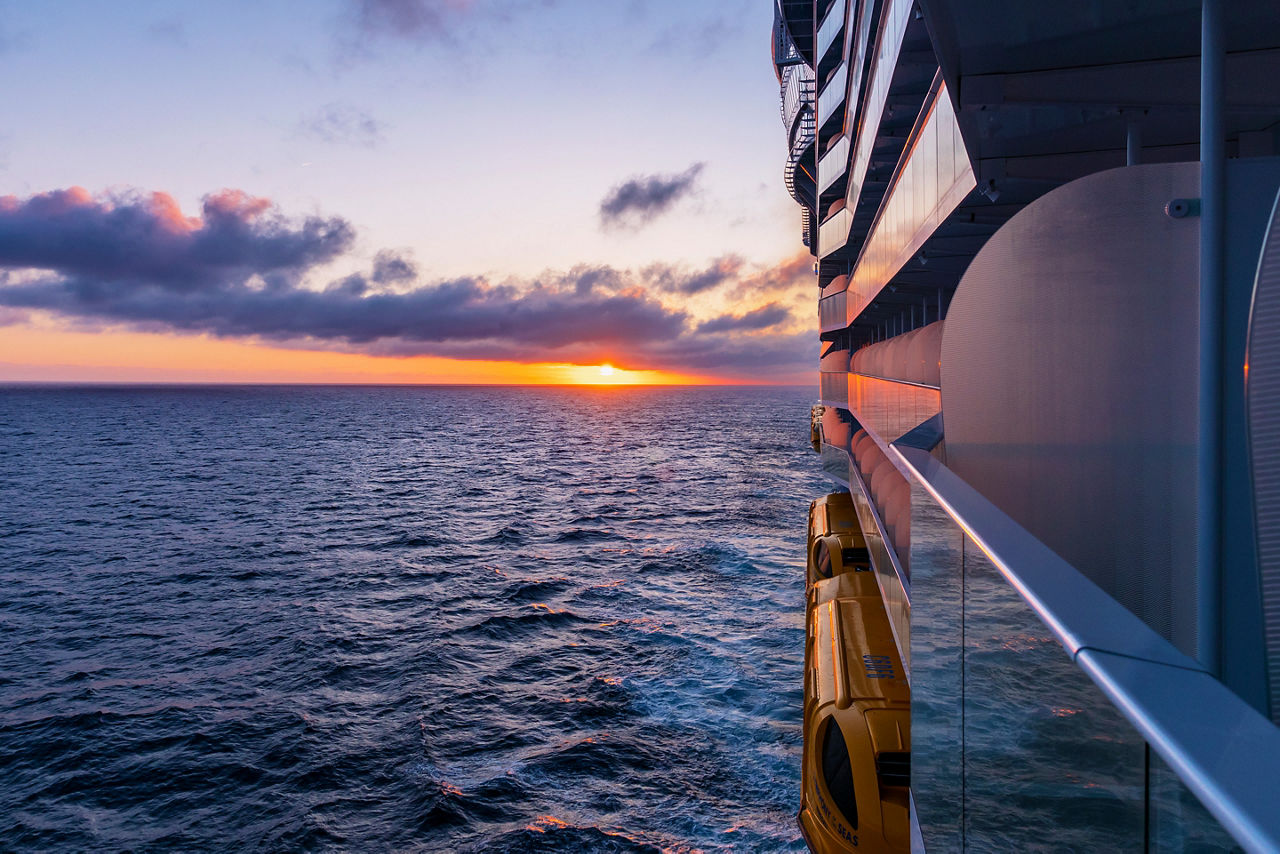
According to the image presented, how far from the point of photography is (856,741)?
7809mm

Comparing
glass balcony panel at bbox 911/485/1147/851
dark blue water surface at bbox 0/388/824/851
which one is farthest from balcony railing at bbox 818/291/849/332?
glass balcony panel at bbox 911/485/1147/851

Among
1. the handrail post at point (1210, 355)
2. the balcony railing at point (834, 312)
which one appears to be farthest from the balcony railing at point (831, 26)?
the handrail post at point (1210, 355)

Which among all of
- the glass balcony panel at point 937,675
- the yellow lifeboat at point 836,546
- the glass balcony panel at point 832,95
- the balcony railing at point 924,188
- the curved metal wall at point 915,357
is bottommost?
the yellow lifeboat at point 836,546

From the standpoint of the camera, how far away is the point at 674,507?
3881 cm

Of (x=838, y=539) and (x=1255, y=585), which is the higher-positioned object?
(x=1255, y=585)

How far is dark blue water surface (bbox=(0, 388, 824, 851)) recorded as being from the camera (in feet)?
38.7

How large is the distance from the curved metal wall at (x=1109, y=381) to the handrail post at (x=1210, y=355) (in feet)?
0.52

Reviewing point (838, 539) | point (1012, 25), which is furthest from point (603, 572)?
point (1012, 25)

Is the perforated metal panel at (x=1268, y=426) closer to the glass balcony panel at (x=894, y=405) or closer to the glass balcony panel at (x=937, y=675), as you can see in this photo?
the glass balcony panel at (x=937, y=675)

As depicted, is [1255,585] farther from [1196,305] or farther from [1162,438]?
[1196,305]

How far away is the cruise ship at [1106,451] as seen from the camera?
1.71 meters

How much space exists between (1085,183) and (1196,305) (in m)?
0.86

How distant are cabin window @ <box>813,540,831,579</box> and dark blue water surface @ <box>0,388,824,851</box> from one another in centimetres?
202

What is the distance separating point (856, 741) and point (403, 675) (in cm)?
1203
